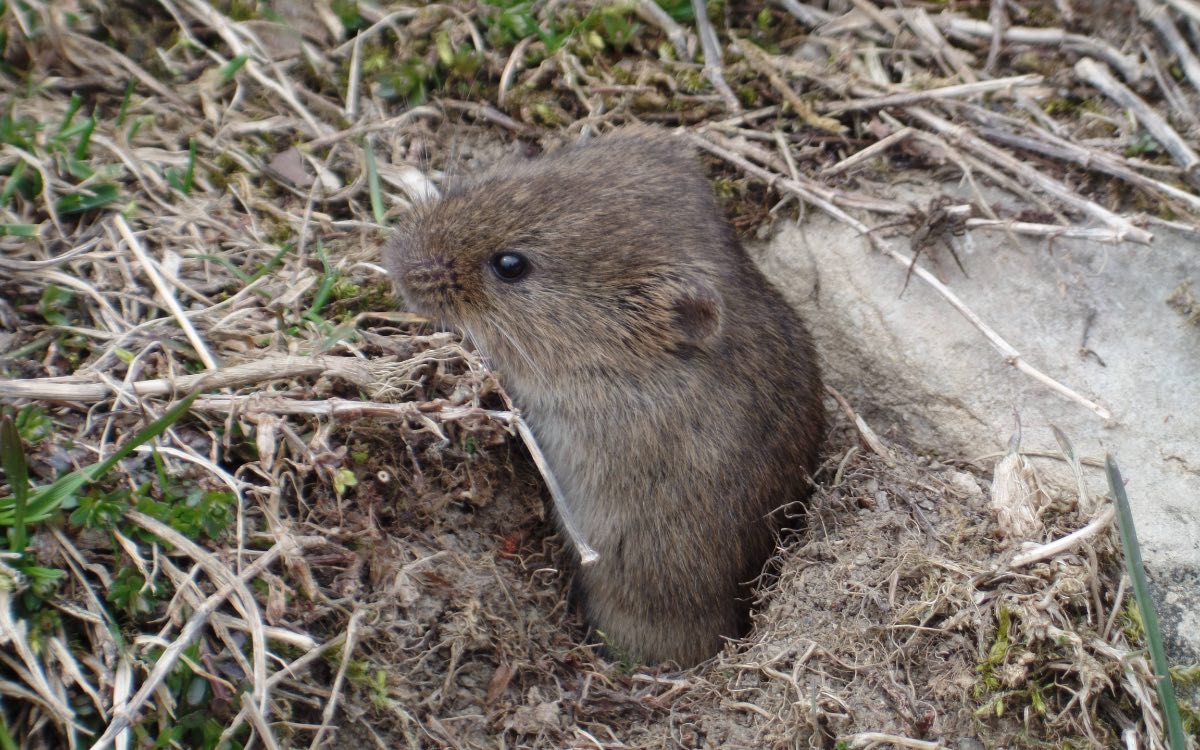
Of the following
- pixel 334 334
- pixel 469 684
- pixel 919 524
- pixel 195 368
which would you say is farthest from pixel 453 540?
pixel 919 524

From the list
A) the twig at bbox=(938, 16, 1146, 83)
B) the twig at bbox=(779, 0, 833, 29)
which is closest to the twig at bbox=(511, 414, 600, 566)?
the twig at bbox=(779, 0, 833, 29)

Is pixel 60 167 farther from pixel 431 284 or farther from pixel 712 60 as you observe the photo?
pixel 712 60

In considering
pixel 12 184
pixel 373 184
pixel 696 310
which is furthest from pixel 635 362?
pixel 12 184

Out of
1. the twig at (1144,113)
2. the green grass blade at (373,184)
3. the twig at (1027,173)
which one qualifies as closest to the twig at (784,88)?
the twig at (1027,173)

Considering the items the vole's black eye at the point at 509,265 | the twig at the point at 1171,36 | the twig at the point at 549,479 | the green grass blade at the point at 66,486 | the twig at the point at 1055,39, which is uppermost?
the twig at the point at 1171,36

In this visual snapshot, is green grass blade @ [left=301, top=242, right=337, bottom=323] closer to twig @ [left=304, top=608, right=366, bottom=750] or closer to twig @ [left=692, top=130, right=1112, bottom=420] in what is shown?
twig @ [left=304, top=608, right=366, bottom=750]

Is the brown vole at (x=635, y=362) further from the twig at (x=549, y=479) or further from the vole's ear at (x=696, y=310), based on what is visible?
the twig at (x=549, y=479)

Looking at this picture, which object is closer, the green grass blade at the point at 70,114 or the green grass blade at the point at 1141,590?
the green grass blade at the point at 1141,590
